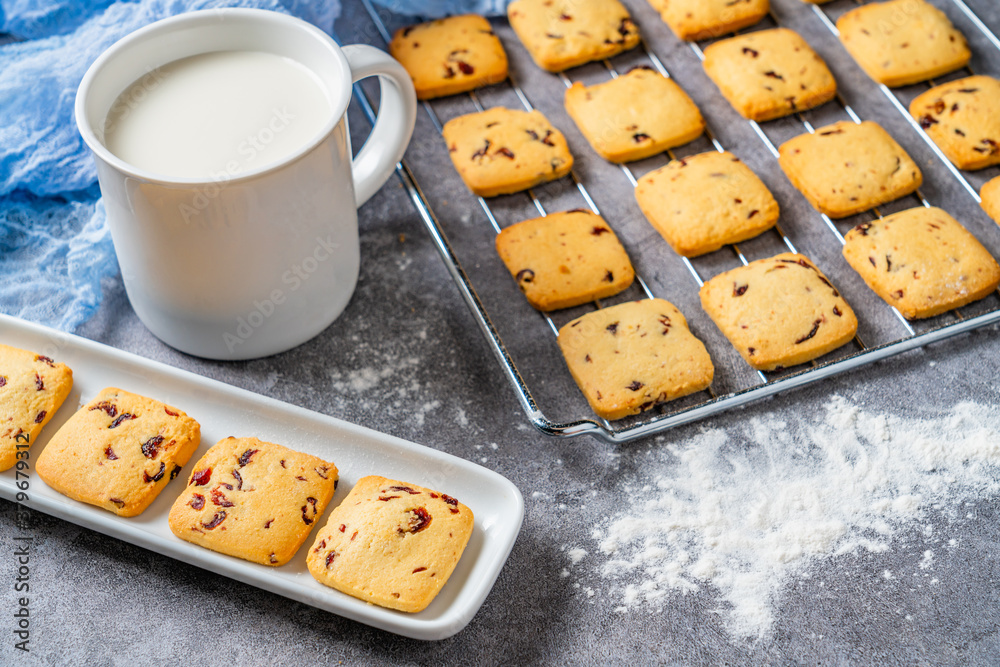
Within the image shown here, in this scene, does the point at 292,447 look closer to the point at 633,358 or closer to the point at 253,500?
the point at 253,500

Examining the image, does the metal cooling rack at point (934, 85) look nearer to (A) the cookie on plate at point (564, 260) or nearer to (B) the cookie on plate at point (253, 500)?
(A) the cookie on plate at point (564, 260)

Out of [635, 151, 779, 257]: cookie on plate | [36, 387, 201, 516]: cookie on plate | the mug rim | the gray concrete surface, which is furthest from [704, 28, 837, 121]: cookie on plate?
[36, 387, 201, 516]: cookie on plate

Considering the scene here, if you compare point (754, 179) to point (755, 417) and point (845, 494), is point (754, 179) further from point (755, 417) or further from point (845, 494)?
point (845, 494)

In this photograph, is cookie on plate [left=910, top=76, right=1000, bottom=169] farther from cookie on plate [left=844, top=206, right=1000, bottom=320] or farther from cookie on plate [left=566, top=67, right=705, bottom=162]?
cookie on plate [left=566, top=67, right=705, bottom=162]

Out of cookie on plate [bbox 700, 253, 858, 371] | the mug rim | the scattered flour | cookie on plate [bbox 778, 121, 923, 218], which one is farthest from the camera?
cookie on plate [bbox 778, 121, 923, 218]

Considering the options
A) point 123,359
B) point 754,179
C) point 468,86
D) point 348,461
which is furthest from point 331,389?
point 754,179

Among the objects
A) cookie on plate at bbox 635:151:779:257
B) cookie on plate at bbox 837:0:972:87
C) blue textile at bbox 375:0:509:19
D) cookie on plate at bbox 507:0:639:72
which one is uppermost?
cookie on plate at bbox 837:0:972:87

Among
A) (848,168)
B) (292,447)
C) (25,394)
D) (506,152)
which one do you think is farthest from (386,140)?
(848,168)
